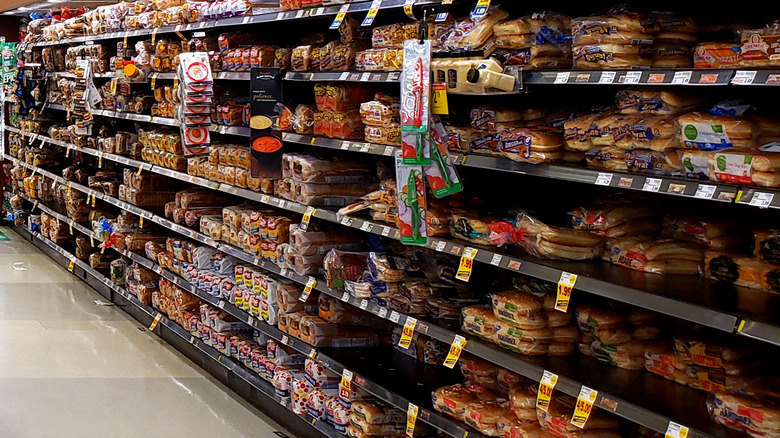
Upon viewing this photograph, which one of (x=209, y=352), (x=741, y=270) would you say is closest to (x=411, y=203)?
(x=741, y=270)

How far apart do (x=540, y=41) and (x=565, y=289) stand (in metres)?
0.86

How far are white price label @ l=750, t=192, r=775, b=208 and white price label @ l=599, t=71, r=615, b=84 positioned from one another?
0.59 m

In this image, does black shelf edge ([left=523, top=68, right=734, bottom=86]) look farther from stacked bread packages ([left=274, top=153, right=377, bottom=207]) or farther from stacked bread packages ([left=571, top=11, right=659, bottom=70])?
stacked bread packages ([left=274, top=153, right=377, bottom=207])

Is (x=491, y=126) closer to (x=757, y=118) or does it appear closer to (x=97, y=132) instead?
(x=757, y=118)

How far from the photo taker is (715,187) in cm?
258

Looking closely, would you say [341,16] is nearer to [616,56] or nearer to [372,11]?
[372,11]

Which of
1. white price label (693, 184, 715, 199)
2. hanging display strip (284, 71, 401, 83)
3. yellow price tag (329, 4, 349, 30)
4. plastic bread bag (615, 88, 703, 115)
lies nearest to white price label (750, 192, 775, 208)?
white price label (693, 184, 715, 199)

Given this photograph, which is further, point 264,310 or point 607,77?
point 264,310

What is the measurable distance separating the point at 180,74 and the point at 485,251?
3012 millimetres

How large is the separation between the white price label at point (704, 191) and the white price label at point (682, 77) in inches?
11.6

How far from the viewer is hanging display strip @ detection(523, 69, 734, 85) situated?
98.4 inches

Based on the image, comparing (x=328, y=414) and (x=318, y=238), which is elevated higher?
(x=318, y=238)

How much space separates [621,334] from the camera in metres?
3.28

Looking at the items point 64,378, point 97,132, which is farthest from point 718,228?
point 97,132
